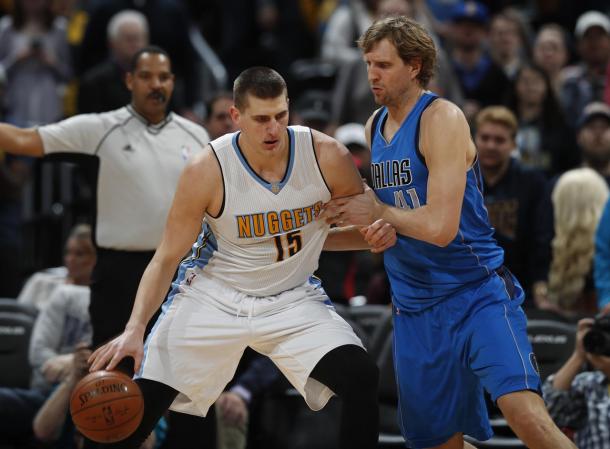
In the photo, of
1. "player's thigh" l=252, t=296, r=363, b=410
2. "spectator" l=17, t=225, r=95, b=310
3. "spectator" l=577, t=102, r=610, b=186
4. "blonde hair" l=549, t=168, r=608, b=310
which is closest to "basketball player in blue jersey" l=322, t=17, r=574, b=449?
"player's thigh" l=252, t=296, r=363, b=410

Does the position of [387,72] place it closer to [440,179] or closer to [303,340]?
[440,179]

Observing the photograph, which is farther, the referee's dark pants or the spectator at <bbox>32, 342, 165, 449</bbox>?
the referee's dark pants

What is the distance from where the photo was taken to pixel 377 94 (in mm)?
5121

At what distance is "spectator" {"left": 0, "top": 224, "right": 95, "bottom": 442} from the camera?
6789mm

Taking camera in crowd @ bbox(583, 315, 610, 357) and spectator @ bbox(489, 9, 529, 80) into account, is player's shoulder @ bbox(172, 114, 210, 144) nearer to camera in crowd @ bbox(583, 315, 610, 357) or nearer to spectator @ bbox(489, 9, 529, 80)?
camera in crowd @ bbox(583, 315, 610, 357)

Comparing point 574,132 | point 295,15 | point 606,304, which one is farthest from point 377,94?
point 295,15

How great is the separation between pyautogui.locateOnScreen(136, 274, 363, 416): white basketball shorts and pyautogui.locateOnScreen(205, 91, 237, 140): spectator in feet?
9.86

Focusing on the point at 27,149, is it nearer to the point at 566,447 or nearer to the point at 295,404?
the point at 295,404

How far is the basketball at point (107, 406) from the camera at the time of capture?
4.82m

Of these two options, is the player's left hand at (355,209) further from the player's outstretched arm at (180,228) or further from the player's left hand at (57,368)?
the player's left hand at (57,368)

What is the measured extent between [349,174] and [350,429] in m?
1.17

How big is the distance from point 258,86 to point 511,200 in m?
3.01

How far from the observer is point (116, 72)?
30.6ft

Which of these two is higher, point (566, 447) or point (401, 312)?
point (401, 312)
